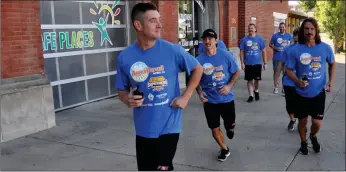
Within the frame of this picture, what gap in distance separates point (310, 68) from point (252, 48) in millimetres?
4303

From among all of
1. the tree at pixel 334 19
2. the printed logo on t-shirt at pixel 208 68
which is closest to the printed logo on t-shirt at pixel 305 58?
the printed logo on t-shirt at pixel 208 68

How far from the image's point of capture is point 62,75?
25.6ft

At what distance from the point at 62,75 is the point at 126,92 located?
511 cm

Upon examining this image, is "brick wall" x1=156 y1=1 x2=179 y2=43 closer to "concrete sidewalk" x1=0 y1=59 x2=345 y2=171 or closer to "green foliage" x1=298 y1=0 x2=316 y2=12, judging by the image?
"concrete sidewalk" x1=0 y1=59 x2=345 y2=171

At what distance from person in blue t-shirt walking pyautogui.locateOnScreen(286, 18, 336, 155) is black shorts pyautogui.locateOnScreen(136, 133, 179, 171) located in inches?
93.6

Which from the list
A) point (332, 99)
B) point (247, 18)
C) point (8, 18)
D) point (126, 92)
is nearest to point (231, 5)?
point (247, 18)

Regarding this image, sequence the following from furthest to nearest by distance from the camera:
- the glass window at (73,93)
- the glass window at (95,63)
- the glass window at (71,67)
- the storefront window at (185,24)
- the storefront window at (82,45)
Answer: the storefront window at (185,24) < the glass window at (95,63) < the glass window at (73,93) < the glass window at (71,67) < the storefront window at (82,45)

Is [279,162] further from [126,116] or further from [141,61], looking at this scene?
[126,116]

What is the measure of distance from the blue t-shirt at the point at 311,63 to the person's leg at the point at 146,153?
2.59 meters

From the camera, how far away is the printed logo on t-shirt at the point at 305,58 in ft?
15.3

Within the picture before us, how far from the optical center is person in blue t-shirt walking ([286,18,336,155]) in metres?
4.68

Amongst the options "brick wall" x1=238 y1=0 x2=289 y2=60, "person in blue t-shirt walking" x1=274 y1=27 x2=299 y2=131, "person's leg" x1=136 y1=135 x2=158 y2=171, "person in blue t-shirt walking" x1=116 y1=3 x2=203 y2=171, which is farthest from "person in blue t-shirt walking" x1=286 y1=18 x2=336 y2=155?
"brick wall" x1=238 y1=0 x2=289 y2=60

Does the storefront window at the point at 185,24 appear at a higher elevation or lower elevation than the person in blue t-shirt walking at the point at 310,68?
higher

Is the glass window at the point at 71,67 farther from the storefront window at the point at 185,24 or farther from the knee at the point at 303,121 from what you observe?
the knee at the point at 303,121
